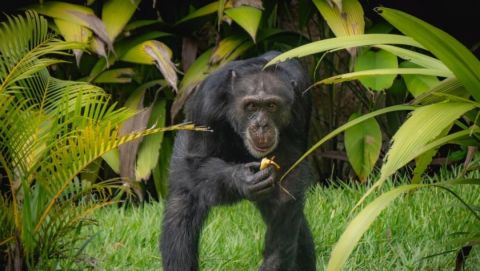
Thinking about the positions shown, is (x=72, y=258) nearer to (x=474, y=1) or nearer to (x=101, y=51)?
(x=101, y=51)

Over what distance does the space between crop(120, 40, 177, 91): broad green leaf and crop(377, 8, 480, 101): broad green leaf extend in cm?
294

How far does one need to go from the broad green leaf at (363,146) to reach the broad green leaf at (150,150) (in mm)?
1379

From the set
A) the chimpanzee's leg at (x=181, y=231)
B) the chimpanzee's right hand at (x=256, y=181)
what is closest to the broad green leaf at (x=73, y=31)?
the chimpanzee's leg at (x=181, y=231)

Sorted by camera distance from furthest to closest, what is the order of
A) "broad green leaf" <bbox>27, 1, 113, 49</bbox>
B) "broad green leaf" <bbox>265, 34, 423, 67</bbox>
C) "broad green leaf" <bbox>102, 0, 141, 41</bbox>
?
"broad green leaf" <bbox>102, 0, 141, 41</bbox> → "broad green leaf" <bbox>27, 1, 113, 49</bbox> → "broad green leaf" <bbox>265, 34, 423, 67</bbox>

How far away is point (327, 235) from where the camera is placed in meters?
5.05

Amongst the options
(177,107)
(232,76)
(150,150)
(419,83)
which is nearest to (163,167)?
(150,150)

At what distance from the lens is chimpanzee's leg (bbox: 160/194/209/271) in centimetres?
445

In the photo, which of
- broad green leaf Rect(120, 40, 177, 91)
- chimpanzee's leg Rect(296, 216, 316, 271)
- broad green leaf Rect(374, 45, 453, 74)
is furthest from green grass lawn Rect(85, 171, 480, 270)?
broad green leaf Rect(374, 45, 453, 74)

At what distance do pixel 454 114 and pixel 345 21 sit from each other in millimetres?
3037

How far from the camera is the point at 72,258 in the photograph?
4.02m

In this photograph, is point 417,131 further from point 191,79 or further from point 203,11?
point 203,11

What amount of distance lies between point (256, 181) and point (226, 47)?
8.40ft

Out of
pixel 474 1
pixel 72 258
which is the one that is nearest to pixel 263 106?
pixel 72 258

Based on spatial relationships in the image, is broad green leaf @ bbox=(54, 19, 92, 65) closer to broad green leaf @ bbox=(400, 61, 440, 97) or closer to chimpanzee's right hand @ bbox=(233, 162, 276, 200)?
broad green leaf @ bbox=(400, 61, 440, 97)
